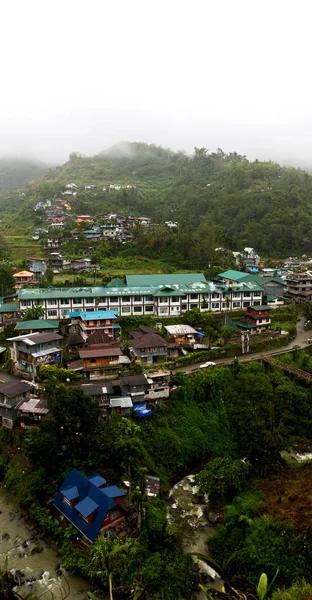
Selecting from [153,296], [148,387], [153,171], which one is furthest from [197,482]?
[153,171]

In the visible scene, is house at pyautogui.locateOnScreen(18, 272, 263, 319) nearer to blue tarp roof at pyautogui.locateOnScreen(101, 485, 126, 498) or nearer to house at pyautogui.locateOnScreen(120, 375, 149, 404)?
house at pyautogui.locateOnScreen(120, 375, 149, 404)

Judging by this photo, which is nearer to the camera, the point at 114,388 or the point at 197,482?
the point at 197,482

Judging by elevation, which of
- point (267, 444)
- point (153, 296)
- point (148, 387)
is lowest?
point (267, 444)

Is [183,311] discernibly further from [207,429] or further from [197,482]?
[197,482]

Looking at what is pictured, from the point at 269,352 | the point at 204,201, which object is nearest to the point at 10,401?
the point at 269,352

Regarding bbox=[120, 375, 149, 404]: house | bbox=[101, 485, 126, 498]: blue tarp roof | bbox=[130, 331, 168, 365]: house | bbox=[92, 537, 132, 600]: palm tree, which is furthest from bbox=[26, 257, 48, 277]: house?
bbox=[92, 537, 132, 600]: palm tree

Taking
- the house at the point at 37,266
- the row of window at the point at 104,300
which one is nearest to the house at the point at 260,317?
the row of window at the point at 104,300
